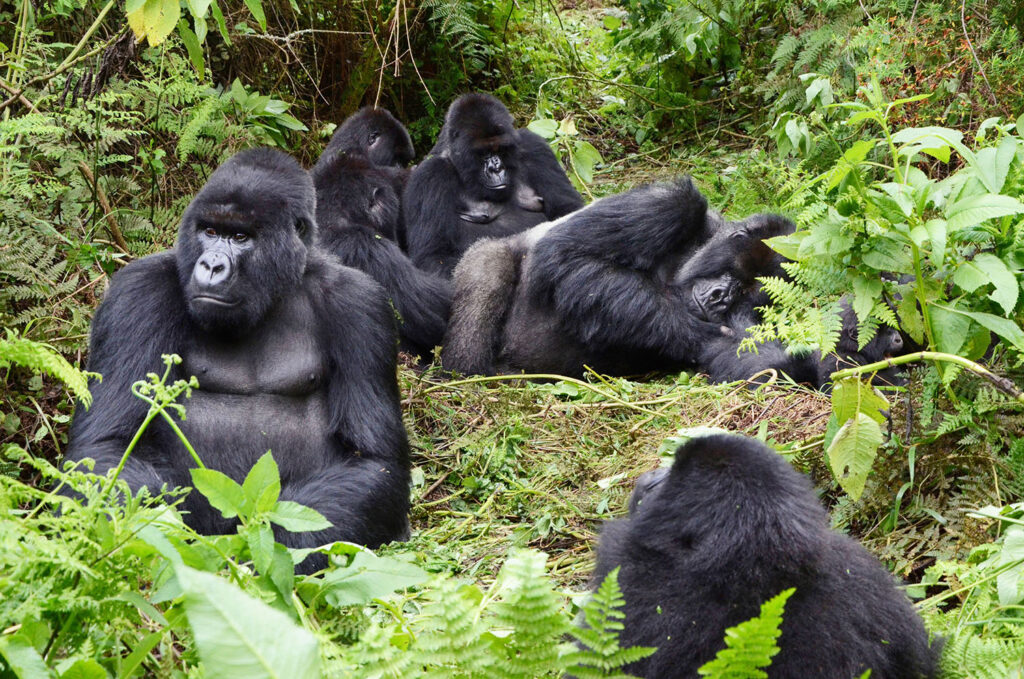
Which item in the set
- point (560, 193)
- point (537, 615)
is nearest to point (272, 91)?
point (560, 193)

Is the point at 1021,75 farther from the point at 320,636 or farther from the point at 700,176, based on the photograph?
the point at 320,636

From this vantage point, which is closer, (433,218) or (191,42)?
(191,42)

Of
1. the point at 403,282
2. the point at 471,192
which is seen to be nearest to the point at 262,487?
the point at 403,282

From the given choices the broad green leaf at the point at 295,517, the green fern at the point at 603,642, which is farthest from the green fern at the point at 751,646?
the broad green leaf at the point at 295,517

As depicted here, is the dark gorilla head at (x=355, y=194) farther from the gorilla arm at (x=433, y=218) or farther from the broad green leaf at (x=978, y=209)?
the broad green leaf at (x=978, y=209)

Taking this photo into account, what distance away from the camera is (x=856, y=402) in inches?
111

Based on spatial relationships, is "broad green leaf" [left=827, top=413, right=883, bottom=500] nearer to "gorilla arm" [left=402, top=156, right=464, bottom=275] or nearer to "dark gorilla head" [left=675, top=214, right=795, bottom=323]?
"dark gorilla head" [left=675, top=214, right=795, bottom=323]

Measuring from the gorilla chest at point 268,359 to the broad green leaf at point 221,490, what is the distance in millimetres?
1460

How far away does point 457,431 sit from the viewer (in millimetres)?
4281

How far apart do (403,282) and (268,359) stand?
203 cm

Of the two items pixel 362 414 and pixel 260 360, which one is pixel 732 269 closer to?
pixel 362 414

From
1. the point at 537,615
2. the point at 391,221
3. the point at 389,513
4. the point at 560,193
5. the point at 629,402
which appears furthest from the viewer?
the point at 560,193

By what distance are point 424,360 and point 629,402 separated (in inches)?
57.5

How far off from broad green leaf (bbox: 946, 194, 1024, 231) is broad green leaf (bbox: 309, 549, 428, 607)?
159 cm
